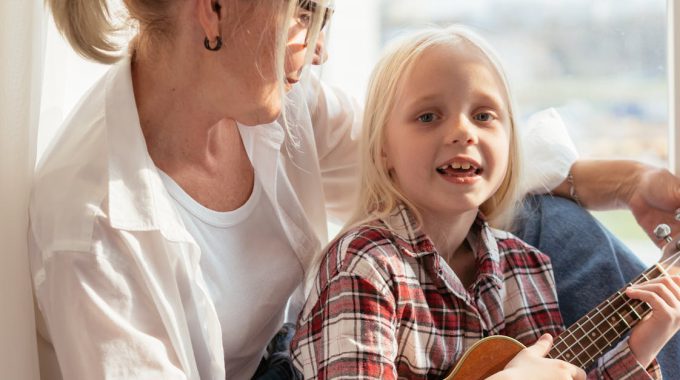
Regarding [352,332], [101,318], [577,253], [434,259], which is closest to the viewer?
[101,318]

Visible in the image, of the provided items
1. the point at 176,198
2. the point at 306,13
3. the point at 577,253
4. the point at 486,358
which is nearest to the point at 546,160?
the point at 577,253

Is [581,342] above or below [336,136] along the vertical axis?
below

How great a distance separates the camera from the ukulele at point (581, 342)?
127 centimetres

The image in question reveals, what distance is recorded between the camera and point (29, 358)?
1188 millimetres

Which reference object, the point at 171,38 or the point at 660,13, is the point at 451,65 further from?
the point at 660,13

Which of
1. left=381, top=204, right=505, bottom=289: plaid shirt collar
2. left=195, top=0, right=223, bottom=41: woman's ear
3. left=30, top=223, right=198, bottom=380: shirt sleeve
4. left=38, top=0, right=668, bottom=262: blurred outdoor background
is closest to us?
left=30, top=223, right=198, bottom=380: shirt sleeve

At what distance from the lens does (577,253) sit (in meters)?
1.57

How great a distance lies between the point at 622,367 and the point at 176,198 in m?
0.73

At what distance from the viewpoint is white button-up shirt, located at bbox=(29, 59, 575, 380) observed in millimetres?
1152

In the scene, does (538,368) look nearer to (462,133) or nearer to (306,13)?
(462,133)

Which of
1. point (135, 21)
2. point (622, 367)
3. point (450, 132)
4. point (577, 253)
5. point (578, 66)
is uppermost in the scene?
point (135, 21)

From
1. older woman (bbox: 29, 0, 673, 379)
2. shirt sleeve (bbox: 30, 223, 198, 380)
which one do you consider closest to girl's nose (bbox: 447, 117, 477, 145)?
older woman (bbox: 29, 0, 673, 379)

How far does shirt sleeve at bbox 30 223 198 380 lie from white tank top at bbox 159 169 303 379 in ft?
0.59

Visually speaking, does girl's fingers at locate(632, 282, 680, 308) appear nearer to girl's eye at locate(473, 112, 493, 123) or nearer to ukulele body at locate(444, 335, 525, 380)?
ukulele body at locate(444, 335, 525, 380)
